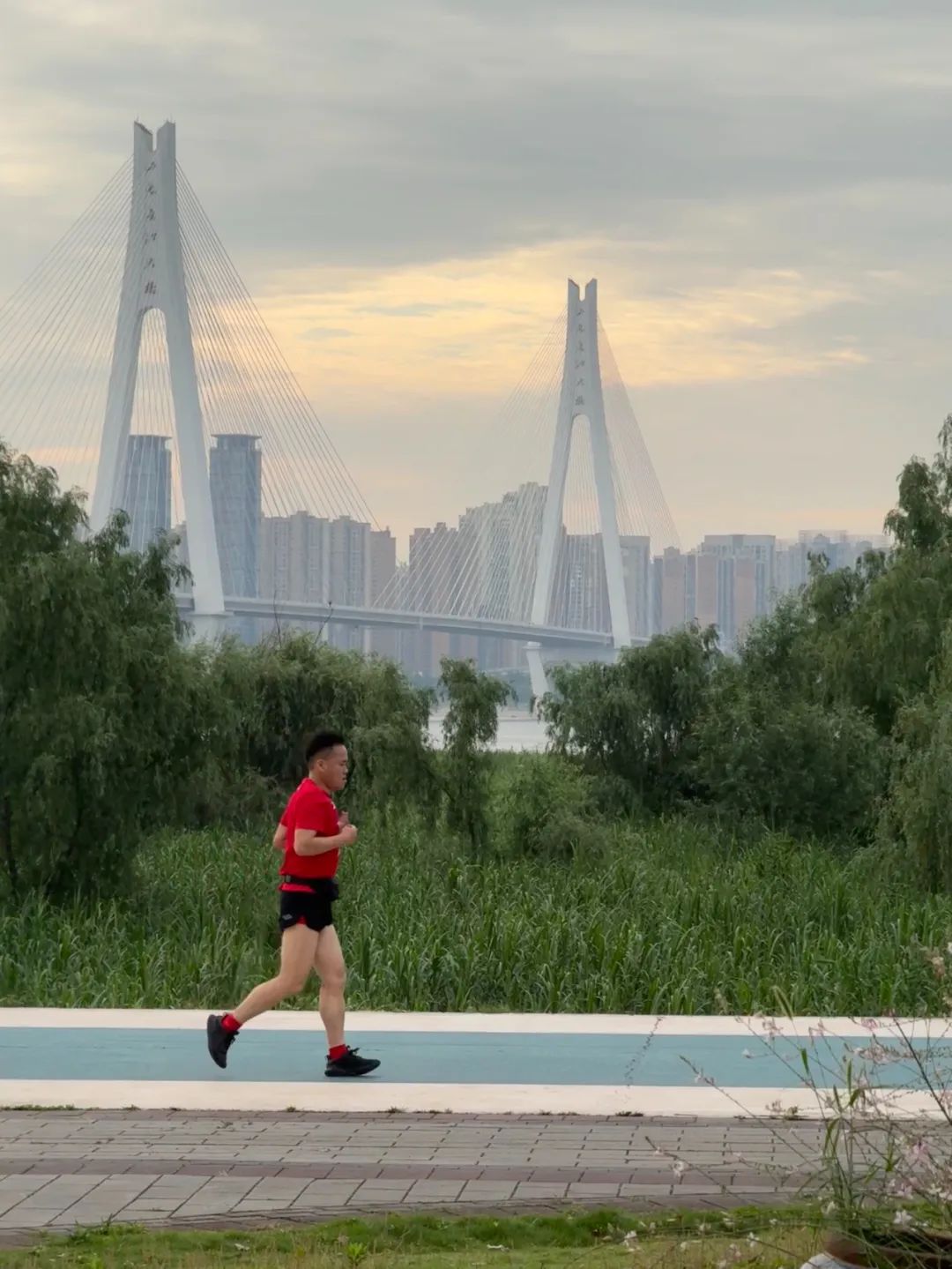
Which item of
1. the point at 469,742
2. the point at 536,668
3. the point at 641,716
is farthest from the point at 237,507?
the point at 469,742

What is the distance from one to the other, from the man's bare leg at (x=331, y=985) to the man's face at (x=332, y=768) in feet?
1.66

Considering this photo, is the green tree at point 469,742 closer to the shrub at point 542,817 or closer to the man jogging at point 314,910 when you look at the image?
the shrub at point 542,817

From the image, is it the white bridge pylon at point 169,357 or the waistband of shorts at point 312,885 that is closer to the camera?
the waistband of shorts at point 312,885

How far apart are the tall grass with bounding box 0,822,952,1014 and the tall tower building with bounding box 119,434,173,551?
14318mm

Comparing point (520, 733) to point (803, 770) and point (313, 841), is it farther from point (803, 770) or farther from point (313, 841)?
point (313, 841)

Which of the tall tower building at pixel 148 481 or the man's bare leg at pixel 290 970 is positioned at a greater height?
the tall tower building at pixel 148 481

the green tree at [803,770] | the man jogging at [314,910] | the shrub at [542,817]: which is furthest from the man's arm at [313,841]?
the green tree at [803,770]

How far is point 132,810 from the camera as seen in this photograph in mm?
11945

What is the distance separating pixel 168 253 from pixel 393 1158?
24251 mm

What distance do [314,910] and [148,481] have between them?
2273 centimetres

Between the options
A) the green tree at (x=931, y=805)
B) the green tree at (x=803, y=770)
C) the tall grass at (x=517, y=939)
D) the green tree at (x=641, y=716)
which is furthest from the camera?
the green tree at (x=641, y=716)

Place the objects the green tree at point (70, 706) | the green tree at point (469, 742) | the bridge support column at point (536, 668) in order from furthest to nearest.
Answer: the bridge support column at point (536, 668)
the green tree at point (469, 742)
the green tree at point (70, 706)

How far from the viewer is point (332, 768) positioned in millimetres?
6055

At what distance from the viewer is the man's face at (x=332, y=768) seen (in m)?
6.05
